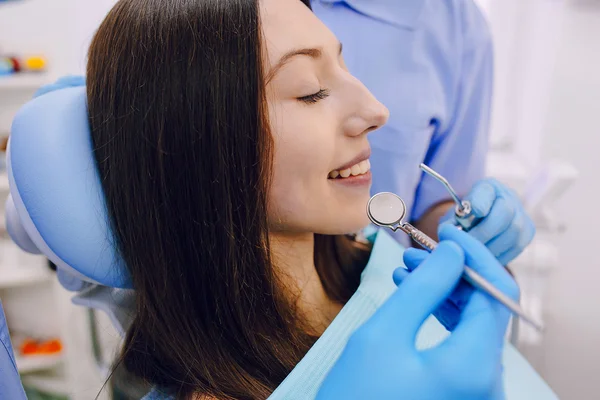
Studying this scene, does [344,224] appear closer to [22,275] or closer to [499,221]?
[499,221]

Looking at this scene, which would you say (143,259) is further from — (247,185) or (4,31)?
(4,31)

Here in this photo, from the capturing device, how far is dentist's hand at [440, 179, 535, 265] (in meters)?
0.88

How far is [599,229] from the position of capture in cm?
133

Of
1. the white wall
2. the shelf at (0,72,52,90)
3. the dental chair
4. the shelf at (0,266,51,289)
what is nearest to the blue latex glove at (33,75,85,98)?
the dental chair

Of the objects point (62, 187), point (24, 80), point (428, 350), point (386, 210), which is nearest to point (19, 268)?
point (24, 80)

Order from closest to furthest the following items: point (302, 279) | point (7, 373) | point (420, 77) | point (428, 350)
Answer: point (428, 350)
point (7, 373)
point (302, 279)
point (420, 77)

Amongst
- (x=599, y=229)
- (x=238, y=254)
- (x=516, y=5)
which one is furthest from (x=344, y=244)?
(x=516, y=5)

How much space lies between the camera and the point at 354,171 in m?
0.79

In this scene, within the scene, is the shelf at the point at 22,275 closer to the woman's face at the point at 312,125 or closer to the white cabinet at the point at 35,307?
the white cabinet at the point at 35,307

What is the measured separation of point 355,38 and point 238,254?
0.50 metres

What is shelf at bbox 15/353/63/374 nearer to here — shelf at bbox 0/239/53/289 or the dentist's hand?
shelf at bbox 0/239/53/289

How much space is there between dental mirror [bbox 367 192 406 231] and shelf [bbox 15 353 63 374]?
4.46ft

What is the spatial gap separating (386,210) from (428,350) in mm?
188

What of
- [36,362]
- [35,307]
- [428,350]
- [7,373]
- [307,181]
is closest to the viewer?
[428,350]
